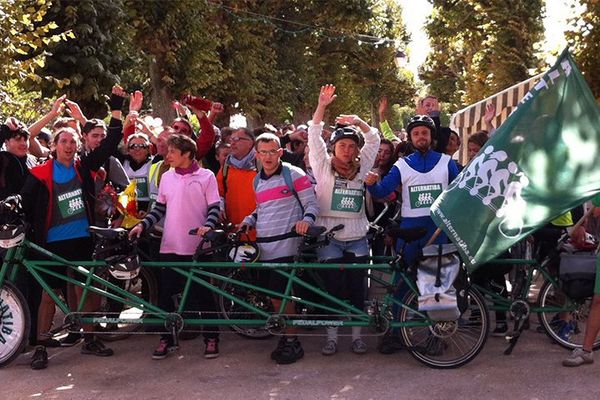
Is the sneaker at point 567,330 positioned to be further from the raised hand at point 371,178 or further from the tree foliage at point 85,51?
the tree foliage at point 85,51

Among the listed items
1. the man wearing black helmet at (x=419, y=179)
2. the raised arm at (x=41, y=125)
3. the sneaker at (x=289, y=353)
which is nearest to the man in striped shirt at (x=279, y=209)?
the sneaker at (x=289, y=353)

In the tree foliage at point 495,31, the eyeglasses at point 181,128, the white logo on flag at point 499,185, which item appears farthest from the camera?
the tree foliage at point 495,31

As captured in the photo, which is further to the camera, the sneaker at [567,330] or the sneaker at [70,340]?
the sneaker at [70,340]

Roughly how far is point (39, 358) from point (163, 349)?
922 millimetres

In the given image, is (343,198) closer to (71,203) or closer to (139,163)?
(71,203)

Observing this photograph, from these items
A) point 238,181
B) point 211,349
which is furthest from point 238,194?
point 211,349

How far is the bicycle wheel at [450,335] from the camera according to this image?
19.2 ft

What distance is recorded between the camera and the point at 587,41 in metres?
10.3

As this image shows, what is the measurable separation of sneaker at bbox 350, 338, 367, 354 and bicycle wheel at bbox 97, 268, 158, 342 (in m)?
1.71

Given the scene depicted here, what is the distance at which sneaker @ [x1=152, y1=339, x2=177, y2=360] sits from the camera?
632 centimetres

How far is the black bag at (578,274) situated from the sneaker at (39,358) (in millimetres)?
3899

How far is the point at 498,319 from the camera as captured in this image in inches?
265

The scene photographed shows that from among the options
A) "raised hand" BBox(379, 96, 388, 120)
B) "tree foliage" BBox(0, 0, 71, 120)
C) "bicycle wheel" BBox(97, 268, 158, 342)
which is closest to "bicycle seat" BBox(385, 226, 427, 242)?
"bicycle wheel" BBox(97, 268, 158, 342)

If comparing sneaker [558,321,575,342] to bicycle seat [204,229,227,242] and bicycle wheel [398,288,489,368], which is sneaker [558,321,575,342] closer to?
bicycle wheel [398,288,489,368]
